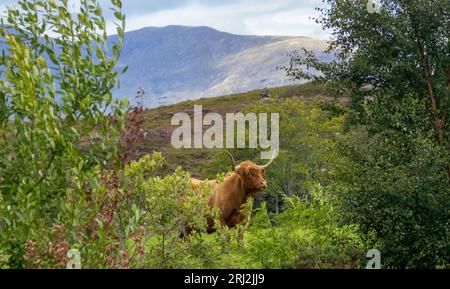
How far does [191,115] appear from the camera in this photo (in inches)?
5256

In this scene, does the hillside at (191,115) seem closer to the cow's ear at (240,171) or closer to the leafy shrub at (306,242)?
the cow's ear at (240,171)

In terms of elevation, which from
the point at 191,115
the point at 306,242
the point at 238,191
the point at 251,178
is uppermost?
the point at 191,115

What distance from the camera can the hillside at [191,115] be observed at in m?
95.0

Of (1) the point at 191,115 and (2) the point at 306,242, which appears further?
(1) the point at 191,115

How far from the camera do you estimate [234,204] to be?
2455 cm

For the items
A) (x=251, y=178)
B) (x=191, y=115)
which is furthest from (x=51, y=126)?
(x=191, y=115)

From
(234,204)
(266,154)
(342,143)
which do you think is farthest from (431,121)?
(266,154)

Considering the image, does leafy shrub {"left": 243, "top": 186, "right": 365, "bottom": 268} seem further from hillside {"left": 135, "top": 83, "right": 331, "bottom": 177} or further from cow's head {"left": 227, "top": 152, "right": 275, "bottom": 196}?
hillside {"left": 135, "top": 83, "right": 331, "bottom": 177}

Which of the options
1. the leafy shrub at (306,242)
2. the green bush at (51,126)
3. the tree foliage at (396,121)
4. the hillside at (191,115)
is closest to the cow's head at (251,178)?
the tree foliage at (396,121)

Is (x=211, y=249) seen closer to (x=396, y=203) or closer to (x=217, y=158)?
(x=396, y=203)

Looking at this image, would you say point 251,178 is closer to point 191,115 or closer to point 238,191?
point 238,191

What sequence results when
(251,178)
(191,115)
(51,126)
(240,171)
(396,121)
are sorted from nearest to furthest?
(51,126)
(396,121)
(251,178)
(240,171)
(191,115)

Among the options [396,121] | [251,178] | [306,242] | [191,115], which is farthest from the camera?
[191,115]
